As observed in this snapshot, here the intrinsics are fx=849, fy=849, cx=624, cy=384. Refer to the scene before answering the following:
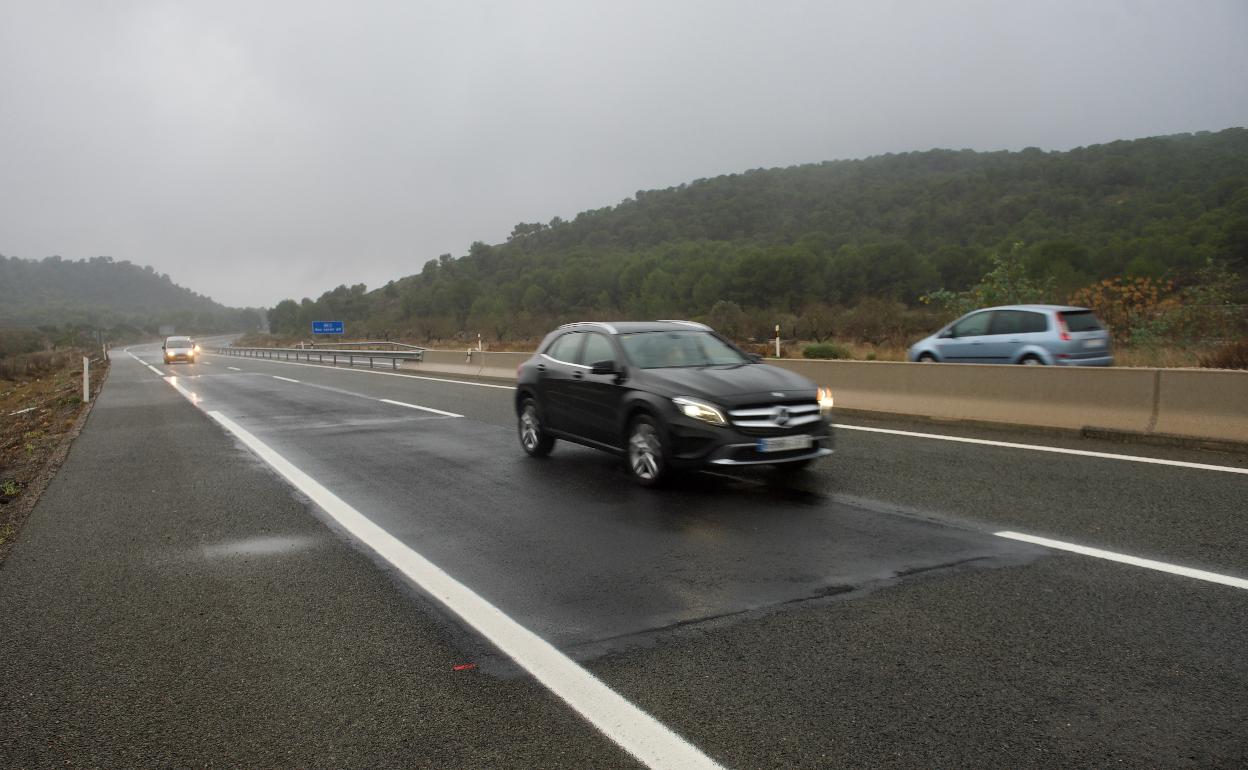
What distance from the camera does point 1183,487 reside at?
7.23 meters

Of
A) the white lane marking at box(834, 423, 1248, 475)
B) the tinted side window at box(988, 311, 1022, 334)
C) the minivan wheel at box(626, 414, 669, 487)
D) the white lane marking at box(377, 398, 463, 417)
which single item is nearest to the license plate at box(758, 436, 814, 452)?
the minivan wheel at box(626, 414, 669, 487)

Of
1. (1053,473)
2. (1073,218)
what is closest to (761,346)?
(1053,473)

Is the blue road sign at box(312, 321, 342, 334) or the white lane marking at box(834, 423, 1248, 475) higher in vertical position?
the blue road sign at box(312, 321, 342, 334)

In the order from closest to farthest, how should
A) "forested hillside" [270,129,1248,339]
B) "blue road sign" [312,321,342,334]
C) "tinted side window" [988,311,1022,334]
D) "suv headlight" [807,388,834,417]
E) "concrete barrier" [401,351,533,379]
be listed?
"suv headlight" [807,388,834,417]
"tinted side window" [988,311,1022,334]
"concrete barrier" [401,351,533,379]
"forested hillside" [270,129,1248,339]
"blue road sign" [312,321,342,334]

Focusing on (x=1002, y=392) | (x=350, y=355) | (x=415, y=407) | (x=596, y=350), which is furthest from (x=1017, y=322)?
(x=350, y=355)

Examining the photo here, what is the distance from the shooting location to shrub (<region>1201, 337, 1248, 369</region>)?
13117mm

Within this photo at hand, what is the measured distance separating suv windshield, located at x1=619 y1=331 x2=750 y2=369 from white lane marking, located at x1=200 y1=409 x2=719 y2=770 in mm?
3169

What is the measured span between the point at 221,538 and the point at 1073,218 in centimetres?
7844

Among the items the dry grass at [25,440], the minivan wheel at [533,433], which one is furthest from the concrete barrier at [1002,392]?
the dry grass at [25,440]

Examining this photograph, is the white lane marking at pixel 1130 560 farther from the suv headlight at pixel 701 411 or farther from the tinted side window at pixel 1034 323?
the tinted side window at pixel 1034 323

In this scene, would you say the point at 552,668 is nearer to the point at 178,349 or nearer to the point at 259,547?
the point at 259,547

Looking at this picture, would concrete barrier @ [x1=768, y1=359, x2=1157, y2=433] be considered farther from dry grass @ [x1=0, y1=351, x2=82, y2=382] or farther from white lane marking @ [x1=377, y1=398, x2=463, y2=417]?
dry grass @ [x1=0, y1=351, x2=82, y2=382]

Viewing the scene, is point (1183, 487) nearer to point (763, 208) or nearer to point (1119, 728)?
point (1119, 728)

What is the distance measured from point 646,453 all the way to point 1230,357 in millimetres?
10847
